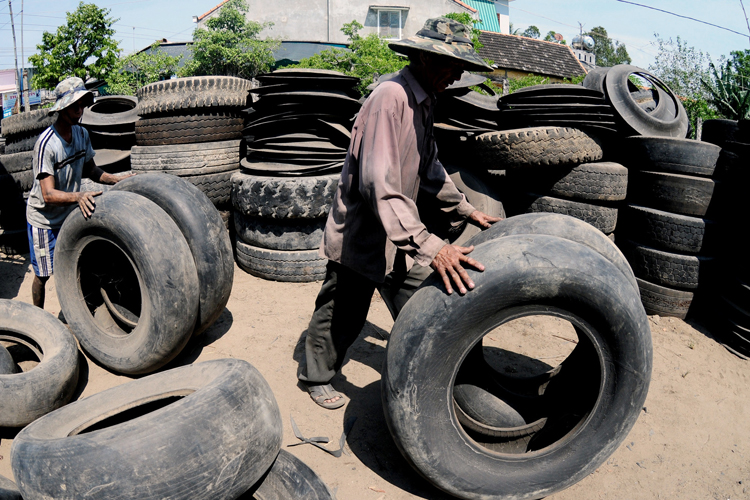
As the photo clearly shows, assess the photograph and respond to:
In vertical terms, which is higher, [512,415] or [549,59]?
[549,59]

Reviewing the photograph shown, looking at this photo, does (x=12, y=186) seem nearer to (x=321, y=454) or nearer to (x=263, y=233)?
(x=263, y=233)

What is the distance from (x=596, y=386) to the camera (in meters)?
2.27

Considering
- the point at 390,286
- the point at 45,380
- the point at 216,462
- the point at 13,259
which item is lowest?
the point at 13,259

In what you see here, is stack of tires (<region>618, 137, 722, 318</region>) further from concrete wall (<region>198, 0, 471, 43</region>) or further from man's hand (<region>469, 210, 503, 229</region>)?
concrete wall (<region>198, 0, 471, 43</region>)

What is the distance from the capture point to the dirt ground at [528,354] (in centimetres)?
242

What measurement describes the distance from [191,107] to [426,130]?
11.3 feet

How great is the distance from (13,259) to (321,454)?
5133 mm

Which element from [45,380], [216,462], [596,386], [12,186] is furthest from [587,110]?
[12,186]

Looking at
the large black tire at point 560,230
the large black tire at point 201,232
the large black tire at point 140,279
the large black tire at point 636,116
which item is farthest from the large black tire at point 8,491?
the large black tire at point 636,116

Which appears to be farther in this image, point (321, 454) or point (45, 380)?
point (45, 380)

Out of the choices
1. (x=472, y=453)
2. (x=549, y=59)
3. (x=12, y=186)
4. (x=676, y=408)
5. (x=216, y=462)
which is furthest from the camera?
(x=549, y=59)

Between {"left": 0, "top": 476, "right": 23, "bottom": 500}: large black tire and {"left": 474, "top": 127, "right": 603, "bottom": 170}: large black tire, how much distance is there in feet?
14.3

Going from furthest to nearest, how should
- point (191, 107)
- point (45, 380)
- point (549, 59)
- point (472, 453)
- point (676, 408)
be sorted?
point (549, 59) → point (191, 107) → point (676, 408) → point (45, 380) → point (472, 453)

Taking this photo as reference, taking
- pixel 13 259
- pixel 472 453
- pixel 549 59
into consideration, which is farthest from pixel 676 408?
pixel 549 59
